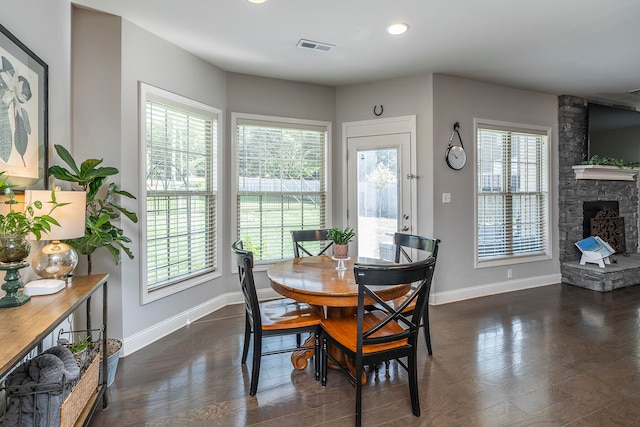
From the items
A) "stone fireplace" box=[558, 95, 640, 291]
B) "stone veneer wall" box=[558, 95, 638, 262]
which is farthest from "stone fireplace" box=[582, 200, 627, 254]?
"stone veneer wall" box=[558, 95, 638, 262]

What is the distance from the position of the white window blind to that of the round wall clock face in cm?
272

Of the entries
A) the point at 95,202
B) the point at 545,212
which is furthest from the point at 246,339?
the point at 545,212

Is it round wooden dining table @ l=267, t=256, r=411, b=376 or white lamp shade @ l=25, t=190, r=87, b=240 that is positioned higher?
white lamp shade @ l=25, t=190, r=87, b=240

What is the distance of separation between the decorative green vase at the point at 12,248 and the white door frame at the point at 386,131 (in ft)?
11.2

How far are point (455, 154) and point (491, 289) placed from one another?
6.02 feet

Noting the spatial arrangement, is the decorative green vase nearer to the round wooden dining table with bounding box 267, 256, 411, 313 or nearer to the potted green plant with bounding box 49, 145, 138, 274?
the potted green plant with bounding box 49, 145, 138, 274

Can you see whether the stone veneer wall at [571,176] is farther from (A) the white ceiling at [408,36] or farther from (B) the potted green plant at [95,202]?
(B) the potted green plant at [95,202]

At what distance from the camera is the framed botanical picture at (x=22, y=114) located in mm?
1673

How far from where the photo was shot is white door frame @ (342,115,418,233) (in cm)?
416

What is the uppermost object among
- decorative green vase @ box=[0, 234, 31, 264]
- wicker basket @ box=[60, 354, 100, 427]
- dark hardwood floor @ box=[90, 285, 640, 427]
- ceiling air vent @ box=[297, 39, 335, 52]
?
ceiling air vent @ box=[297, 39, 335, 52]

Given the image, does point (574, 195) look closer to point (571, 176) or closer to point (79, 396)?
point (571, 176)

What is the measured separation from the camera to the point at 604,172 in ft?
17.0

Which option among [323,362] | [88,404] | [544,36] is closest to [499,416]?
[323,362]

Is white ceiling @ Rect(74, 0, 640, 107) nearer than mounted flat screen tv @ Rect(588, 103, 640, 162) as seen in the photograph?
Yes
